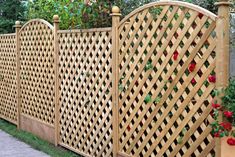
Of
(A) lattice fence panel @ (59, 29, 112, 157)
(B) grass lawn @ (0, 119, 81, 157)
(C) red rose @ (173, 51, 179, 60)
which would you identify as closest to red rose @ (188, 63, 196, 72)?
(C) red rose @ (173, 51, 179, 60)

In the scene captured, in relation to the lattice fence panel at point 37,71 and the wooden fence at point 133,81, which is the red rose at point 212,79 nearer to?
the wooden fence at point 133,81

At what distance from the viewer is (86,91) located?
17.5 ft

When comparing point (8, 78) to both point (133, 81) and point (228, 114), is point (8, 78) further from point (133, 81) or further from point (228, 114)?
point (228, 114)

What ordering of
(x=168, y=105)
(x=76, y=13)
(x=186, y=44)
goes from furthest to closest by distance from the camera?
1. (x=76, y=13)
2. (x=168, y=105)
3. (x=186, y=44)

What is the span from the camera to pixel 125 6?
5.60 m

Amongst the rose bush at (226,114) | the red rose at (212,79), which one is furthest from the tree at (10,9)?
the rose bush at (226,114)

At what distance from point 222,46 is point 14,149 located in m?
3.97

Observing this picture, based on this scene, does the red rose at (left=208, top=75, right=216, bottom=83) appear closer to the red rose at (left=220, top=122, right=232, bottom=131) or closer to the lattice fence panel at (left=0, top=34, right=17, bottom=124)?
the red rose at (left=220, top=122, right=232, bottom=131)

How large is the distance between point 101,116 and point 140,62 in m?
1.09

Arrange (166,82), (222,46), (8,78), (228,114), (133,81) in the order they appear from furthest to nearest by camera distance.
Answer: (8,78), (133,81), (166,82), (222,46), (228,114)

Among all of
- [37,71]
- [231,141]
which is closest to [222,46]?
[231,141]

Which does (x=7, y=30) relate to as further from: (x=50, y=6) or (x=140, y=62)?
(x=140, y=62)

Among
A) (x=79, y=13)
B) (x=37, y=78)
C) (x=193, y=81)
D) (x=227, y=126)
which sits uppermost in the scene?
(x=79, y=13)

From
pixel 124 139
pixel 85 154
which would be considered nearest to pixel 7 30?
pixel 85 154
